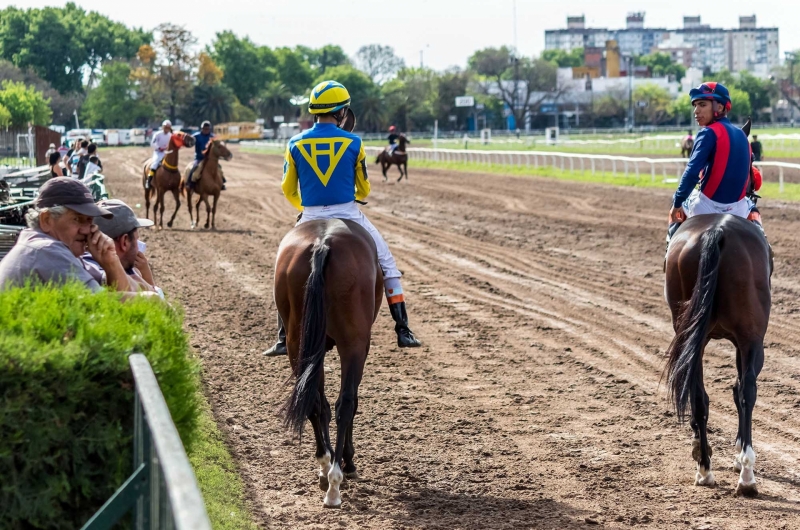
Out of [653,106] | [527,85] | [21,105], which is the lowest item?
[21,105]

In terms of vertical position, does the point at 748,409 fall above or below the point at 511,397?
above

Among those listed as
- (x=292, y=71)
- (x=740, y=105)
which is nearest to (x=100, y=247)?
(x=740, y=105)

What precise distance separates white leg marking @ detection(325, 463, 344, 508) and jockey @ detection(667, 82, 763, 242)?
2.88 meters

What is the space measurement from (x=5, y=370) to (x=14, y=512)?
1.46ft

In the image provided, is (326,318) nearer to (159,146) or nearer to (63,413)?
(63,413)

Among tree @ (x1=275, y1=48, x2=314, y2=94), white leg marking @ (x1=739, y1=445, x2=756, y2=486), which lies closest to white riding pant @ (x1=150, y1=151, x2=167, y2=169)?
white leg marking @ (x1=739, y1=445, x2=756, y2=486)

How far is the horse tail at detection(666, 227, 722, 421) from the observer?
6.12 metres

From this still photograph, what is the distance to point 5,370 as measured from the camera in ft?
10.3

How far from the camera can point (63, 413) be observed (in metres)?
3.21

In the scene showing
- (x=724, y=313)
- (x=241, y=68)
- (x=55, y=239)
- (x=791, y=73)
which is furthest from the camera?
(x=241, y=68)

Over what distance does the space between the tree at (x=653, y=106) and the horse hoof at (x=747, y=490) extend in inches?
4388

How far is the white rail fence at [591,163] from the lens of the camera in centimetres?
2875

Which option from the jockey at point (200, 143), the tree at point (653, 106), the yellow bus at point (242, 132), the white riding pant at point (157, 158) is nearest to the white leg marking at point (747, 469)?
the jockey at point (200, 143)

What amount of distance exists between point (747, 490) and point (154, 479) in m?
3.89
